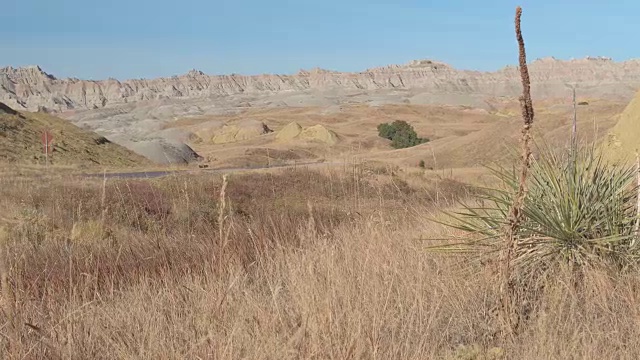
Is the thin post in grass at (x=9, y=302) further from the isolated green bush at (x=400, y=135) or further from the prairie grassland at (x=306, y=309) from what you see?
the isolated green bush at (x=400, y=135)

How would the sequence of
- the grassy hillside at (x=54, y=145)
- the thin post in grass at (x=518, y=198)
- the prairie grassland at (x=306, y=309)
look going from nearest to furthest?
the prairie grassland at (x=306, y=309) < the thin post in grass at (x=518, y=198) < the grassy hillside at (x=54, y=145)

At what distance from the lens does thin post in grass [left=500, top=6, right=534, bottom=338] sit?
375 centimetres

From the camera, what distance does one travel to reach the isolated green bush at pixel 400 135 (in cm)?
7200

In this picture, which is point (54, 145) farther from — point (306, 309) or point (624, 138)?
point (306, 309)

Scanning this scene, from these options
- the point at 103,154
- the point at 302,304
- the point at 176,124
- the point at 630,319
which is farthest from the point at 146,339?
the point at 176,124

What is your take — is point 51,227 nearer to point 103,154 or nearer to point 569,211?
point 569,211

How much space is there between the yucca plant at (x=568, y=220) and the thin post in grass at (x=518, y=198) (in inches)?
40.6

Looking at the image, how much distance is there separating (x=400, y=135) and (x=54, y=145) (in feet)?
140

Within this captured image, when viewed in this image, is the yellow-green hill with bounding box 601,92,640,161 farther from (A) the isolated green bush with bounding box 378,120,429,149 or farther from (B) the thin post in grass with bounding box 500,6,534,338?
(A) the isolated green bush with bounding box 378,120,429,149

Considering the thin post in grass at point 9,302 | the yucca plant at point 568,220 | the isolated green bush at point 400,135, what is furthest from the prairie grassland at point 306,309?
the isolated green bush at point 400,135

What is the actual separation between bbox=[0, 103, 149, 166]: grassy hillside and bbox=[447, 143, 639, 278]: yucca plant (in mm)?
32420

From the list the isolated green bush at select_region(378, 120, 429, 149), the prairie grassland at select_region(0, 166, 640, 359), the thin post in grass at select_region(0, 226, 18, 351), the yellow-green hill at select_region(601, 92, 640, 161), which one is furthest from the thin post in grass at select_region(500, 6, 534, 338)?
the isolated green bush at select_region(378, 120, 429, 149)

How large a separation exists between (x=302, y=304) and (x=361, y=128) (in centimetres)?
9869

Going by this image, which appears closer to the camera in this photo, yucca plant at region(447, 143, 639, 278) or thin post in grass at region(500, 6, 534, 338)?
thin post in grass at region(500, 6, 534, 338)
